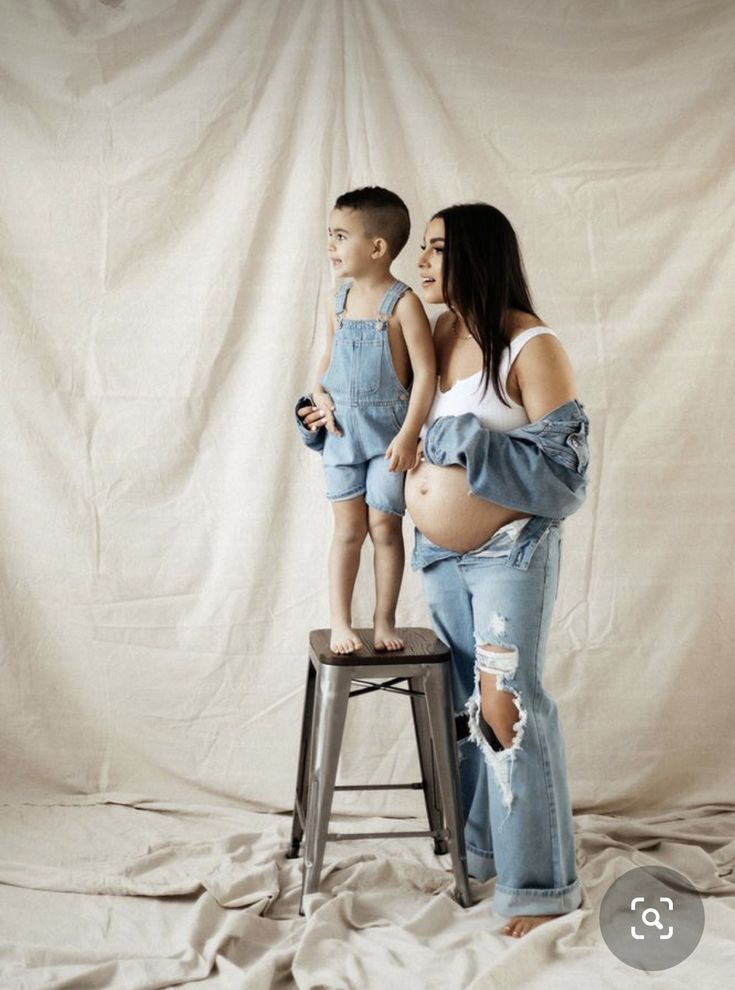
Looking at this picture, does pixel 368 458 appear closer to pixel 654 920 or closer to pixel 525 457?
pixel 525 457

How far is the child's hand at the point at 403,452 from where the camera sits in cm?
228

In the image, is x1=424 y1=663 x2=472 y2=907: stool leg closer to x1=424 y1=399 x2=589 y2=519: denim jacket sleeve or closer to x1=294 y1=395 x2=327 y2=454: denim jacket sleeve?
x1=424 y1=399 x2=589 y2=519: denim jacket sleeve

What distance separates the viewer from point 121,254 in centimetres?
307

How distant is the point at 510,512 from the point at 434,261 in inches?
22.1

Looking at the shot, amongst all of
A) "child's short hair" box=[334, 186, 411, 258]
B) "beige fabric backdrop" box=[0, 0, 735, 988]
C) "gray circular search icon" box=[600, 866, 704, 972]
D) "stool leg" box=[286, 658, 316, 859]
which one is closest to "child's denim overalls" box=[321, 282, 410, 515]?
"child's short hair" box=[334, 186, 411, 258]

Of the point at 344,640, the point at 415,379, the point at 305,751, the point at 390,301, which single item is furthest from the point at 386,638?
the point at 390,301

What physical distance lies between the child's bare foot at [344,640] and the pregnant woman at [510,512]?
0.26 metres

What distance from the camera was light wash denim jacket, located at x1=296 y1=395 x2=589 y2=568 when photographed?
216cm

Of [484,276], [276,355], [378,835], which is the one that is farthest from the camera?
[276,355]

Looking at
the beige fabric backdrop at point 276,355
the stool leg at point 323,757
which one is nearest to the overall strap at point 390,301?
the beige fabric backdrop at point 276,355

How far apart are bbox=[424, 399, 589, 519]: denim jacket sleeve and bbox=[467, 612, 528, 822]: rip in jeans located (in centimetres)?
26

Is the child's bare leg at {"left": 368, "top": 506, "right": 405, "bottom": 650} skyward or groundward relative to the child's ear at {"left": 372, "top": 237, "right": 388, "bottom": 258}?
groundward

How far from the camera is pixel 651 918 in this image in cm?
233

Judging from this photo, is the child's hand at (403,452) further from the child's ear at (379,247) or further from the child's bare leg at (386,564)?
the child's ear at (379,247)
